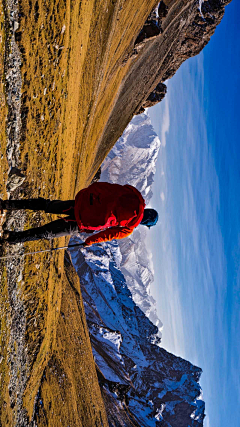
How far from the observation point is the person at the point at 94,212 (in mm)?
5668

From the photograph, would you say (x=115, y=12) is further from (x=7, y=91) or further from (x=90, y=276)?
(x=90, y=276)

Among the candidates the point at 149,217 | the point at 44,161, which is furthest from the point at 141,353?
the point at 149,217

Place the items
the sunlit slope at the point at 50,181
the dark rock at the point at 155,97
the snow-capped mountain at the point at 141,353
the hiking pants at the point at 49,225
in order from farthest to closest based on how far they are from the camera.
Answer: the snow-capped mountain at the point at 141,353 < the dark rock at the point at 155,97 < the sunlit slope at the point at 50,181 < the hiking pants at the point at 49,225

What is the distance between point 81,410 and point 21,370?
719 centimetres

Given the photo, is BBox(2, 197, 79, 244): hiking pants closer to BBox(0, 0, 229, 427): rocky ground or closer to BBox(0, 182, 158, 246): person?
BBox(0, 182, 158, 246): person

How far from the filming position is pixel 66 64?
29.6 feet

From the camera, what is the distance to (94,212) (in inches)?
224

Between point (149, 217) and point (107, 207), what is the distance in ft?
4.22

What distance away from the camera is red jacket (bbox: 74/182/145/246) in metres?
5.69

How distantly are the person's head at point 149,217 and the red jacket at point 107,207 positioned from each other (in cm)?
33

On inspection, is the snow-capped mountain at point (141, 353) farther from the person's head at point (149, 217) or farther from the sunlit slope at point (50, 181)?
the person's head at point (149, 217)

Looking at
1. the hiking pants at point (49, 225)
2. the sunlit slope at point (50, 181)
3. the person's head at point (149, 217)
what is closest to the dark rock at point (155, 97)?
the sunlit slope at point (50, 181)

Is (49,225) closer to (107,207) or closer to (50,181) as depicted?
(107,207)

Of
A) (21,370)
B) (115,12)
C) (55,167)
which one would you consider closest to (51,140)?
A: (55,167)
